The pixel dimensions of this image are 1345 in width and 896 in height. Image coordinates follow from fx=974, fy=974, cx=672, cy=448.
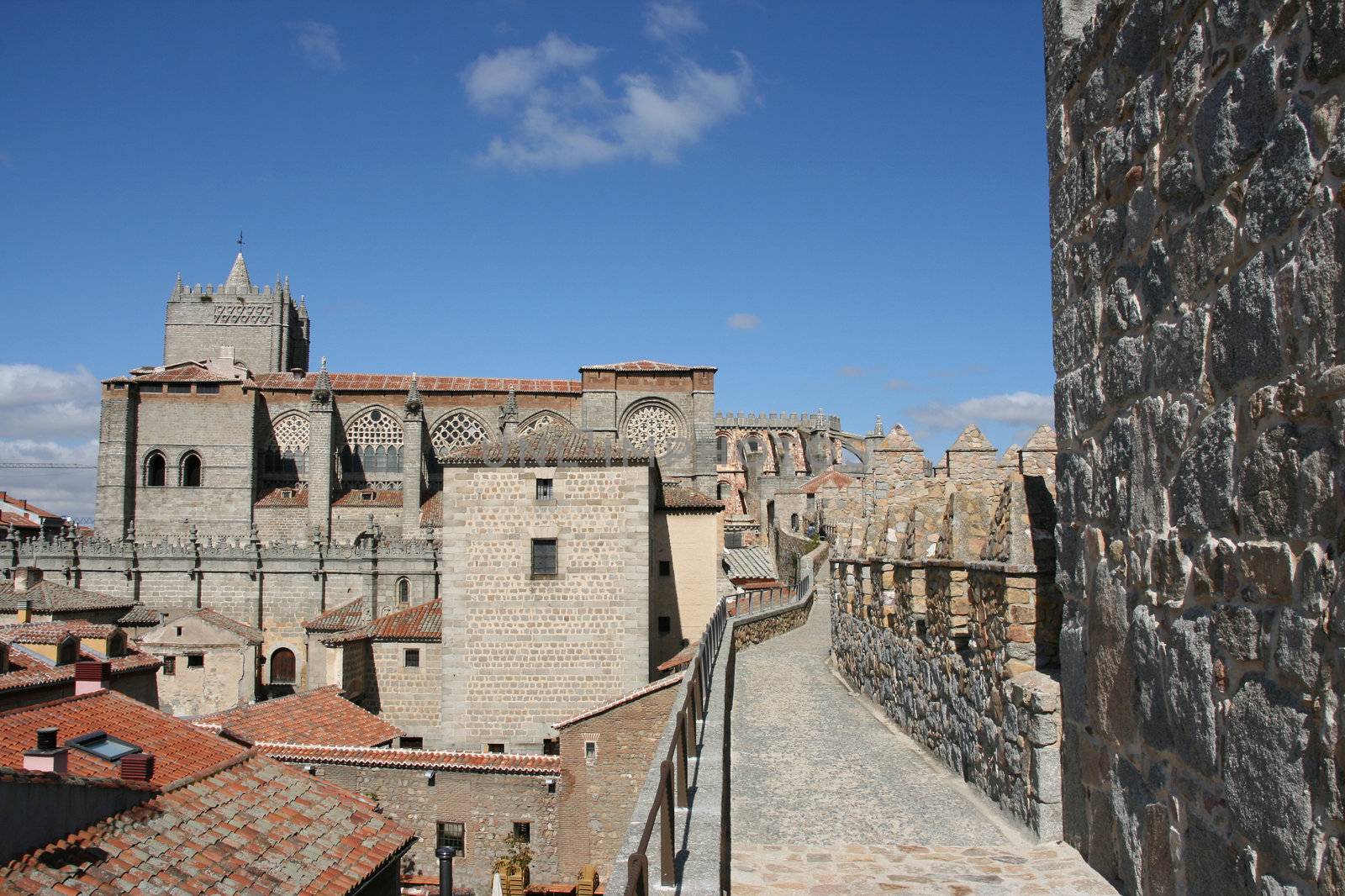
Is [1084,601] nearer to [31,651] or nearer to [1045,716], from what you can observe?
[1045,716]

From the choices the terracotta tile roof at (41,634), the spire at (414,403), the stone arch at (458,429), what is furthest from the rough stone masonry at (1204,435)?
the stone arch at (458,429)

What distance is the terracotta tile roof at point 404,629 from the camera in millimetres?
24734

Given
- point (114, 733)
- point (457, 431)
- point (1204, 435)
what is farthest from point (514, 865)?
point (457, 431)

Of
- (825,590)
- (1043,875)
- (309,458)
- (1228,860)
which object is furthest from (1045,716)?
(309,458)

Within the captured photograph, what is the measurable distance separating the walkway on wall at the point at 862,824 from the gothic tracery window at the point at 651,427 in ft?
104

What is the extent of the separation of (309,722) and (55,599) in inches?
456

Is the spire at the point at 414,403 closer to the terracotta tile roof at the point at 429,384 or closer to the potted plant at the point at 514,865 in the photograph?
the terracotta tile roof at the point at 429,384

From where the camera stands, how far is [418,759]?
18.6 meters

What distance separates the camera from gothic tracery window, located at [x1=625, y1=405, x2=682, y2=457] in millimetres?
42188

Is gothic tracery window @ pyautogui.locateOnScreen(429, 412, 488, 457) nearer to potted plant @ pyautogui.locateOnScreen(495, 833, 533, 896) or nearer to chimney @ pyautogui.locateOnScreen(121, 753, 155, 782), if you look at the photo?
potted plant @ pyautogui.locateOnScreen(495, 833, 533, 896)

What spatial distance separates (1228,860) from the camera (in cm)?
254

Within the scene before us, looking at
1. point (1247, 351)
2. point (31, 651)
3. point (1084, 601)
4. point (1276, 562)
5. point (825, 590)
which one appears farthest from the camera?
point (825, 590)

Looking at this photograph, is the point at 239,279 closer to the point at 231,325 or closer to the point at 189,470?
the point at 231,325

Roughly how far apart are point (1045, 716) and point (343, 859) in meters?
9.60
